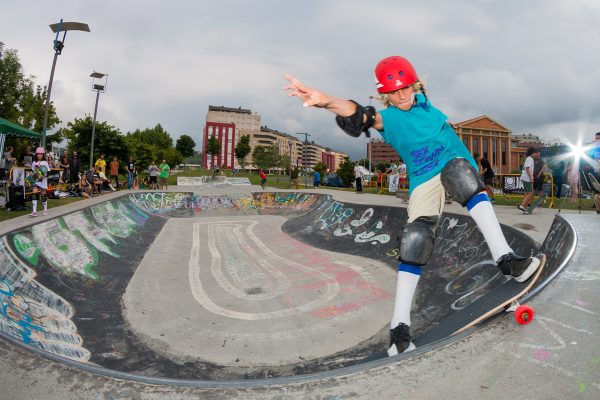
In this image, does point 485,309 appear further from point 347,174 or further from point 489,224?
point 347,174

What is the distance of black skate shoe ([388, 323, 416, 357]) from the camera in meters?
2.17

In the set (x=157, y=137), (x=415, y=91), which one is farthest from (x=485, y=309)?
(x=157, y=137)

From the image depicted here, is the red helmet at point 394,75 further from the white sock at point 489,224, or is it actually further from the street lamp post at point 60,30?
the street lamp post at point 60,30

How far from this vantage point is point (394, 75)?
8.04 feet

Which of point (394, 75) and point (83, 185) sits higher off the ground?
point (394, 75)

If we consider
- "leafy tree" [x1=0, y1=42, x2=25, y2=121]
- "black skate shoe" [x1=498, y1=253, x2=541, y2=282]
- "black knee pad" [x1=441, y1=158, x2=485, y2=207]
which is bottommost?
"black skate shoe" [x1=498, y1=253, x2=541, y2=282]

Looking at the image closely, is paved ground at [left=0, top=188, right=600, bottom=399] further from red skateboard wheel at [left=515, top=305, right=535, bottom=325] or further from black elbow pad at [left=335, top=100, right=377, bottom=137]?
black elbow pad at [left=335, top=100, right=377, bottom=137]

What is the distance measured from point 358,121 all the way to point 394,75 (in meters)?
0.49

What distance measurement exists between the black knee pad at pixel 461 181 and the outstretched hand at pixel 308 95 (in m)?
1.03

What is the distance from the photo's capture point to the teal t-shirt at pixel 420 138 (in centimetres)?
243

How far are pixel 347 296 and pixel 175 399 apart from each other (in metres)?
3.99

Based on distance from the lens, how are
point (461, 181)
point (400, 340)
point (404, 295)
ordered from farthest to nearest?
point (461, 181), point (404, 295), point (400, 340)

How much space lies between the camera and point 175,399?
1.35 metres

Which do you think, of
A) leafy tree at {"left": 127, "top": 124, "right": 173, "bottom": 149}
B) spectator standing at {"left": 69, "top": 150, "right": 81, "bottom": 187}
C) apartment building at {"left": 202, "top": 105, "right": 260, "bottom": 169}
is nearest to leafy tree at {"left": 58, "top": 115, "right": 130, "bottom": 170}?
spectator standing at {"left": 69, "top": 150, "right": 81, "bottom": 187}
